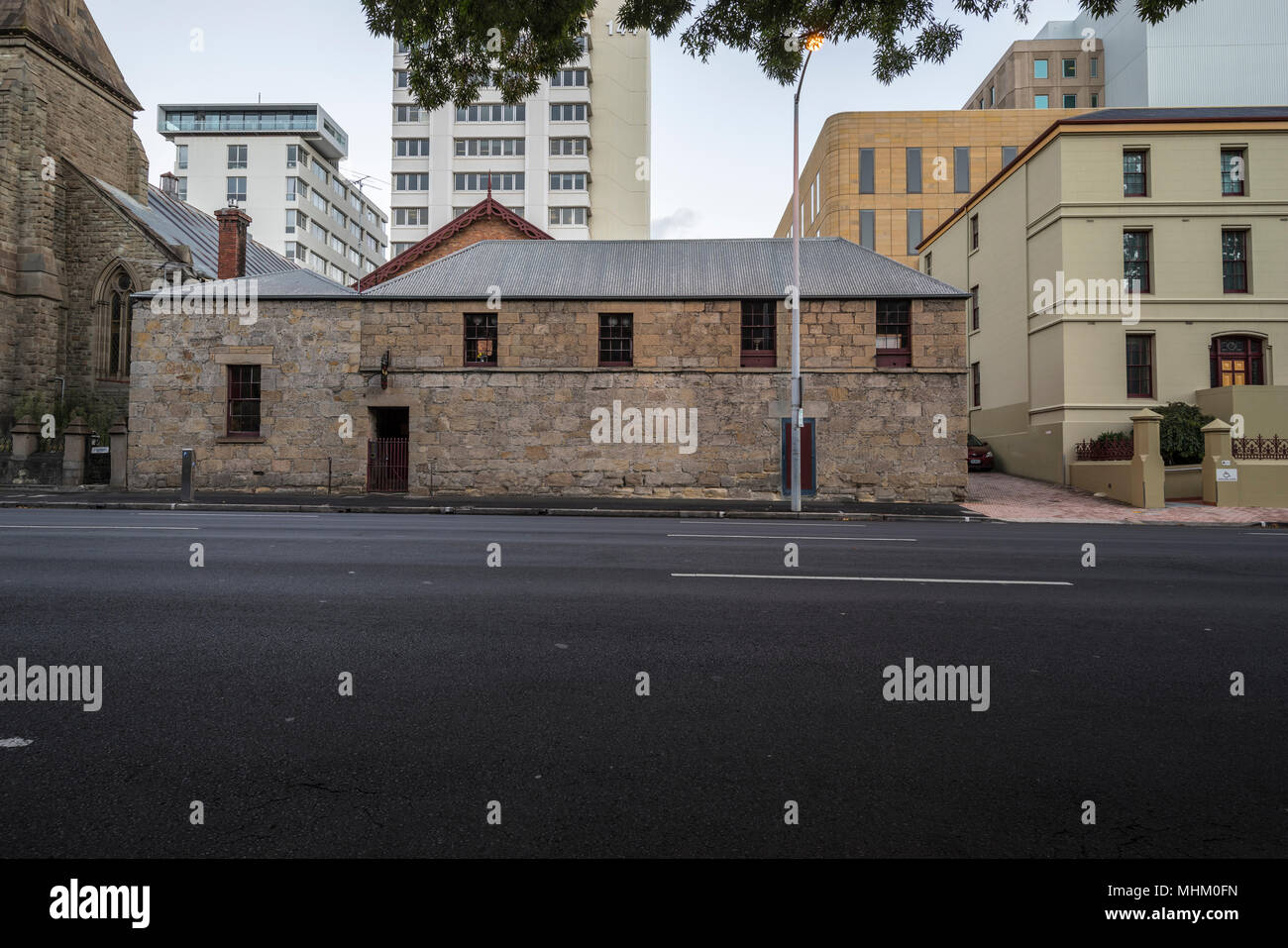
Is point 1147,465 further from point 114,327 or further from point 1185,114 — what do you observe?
point 114,327

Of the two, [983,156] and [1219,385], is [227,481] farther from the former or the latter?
[983,156]

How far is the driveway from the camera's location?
1675 cm

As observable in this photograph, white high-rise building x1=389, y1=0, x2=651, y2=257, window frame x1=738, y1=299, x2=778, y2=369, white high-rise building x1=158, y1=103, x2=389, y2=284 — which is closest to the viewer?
window frame x1=738, y1=299, x2=778, y2=369

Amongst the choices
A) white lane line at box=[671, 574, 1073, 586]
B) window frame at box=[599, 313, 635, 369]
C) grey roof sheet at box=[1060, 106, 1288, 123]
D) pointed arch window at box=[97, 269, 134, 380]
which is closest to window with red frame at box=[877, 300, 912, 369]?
window frame at box=[599, 313, 635, 369]

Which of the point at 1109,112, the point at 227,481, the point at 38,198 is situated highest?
the point at 1109,112

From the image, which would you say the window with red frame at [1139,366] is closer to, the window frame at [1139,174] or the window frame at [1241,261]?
the window frame at [1241,261]

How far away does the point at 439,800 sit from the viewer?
8.80 ft

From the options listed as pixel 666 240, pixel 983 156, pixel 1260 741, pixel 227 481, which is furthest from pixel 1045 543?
pixel 983 156

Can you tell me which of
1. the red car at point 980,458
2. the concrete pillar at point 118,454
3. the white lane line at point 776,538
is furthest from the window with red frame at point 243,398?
the red car at point 980,458

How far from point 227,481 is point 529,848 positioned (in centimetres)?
2203

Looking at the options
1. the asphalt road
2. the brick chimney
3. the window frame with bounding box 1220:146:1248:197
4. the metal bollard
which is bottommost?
the asphalt road

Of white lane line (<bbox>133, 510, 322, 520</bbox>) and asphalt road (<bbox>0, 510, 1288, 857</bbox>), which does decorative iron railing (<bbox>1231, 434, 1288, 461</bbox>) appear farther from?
white lane line (<bbox>133, 510, 322, 520</bbox>)

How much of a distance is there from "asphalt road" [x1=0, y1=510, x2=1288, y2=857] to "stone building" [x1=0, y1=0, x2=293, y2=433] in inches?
1002

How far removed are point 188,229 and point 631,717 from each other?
38.4m
